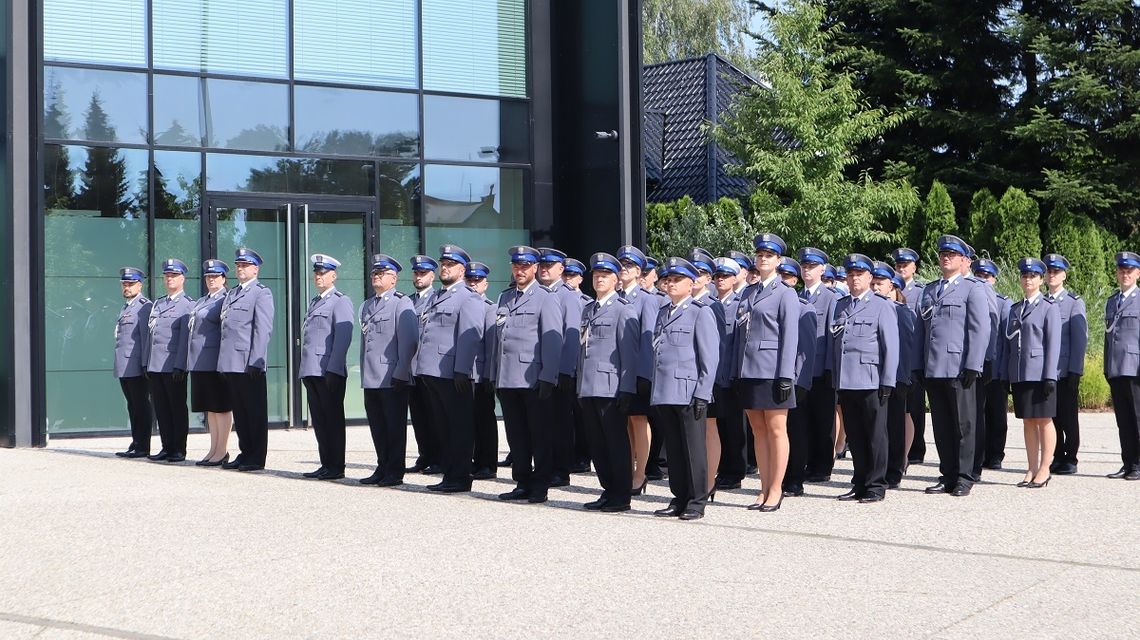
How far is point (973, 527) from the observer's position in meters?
8.65

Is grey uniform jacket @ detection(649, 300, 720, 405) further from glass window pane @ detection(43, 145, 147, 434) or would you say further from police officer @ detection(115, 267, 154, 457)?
glass window pane @ detection(43, 145, 147, 434)

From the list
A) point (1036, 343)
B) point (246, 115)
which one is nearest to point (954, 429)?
point (1036, 343)

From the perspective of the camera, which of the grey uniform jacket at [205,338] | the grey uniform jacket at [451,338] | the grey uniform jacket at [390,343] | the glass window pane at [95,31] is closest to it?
the grey uniform jacket at [451,338]

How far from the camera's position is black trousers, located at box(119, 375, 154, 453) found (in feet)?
43.3

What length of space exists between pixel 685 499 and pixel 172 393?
5.60 m

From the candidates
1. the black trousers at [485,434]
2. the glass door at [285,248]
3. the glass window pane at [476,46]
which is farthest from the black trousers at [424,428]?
the glass window pane at [476,46]

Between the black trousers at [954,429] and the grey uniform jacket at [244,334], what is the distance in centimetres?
538

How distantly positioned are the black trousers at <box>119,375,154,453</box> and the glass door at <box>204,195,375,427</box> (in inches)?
120

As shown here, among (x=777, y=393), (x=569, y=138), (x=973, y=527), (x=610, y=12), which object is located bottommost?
(x=973, y=527)

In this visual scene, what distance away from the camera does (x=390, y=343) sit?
1122cm

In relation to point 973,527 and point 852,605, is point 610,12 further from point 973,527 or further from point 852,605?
point 852,605

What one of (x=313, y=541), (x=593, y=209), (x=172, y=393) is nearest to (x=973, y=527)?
(x=313, y=541)

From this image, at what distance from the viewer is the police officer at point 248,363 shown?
39.4ft

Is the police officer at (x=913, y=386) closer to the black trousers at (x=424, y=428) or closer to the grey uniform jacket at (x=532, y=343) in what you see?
the grey uniform jacket at (x=532, y=343)
